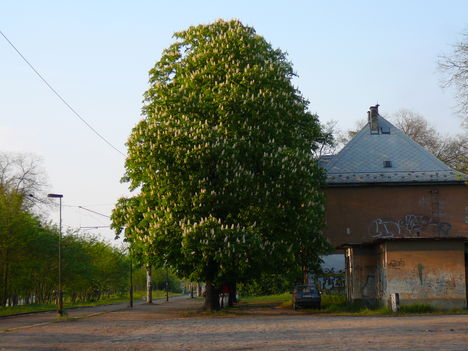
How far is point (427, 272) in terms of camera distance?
32.9m

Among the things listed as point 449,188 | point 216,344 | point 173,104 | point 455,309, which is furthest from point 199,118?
point 449,188

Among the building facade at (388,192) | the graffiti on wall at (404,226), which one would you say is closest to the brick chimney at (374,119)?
the building facade at (388,192)

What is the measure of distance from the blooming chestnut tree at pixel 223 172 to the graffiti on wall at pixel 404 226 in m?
12.0

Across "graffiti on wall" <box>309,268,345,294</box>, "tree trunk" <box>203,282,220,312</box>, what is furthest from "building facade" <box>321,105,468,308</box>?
"tree trunk" <box>203,282,220,312</box>

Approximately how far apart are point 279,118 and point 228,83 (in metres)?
3.19

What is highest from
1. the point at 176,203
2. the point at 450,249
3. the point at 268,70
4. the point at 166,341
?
the point at 268,70

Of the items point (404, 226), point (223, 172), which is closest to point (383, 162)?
point (404, 226)

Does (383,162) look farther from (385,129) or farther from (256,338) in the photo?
(256,338)

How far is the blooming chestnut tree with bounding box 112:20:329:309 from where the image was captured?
3181 cm

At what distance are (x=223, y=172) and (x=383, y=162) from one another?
20703 mm

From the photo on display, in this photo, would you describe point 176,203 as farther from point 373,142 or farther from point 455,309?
point 373,142

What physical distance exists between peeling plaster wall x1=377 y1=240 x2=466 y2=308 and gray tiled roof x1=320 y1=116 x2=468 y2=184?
14705mm

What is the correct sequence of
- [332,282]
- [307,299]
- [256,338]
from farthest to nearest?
[332,282], [307,299], [256,338]

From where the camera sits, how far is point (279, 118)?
3512cm
